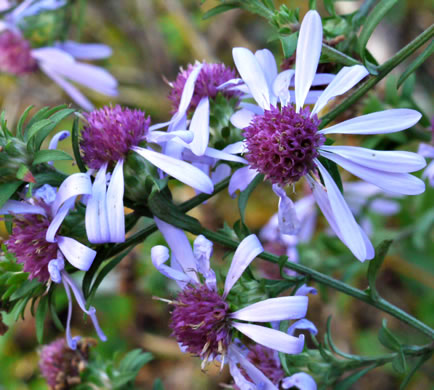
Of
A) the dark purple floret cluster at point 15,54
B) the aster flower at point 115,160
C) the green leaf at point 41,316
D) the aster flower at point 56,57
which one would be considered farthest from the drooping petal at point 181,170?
the dark purple floret cluster at point 15,54

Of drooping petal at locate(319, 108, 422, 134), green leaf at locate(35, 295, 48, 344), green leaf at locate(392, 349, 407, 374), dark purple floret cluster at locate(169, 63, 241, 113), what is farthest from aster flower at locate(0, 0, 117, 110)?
green leaf at locate(392, 349, 407, 374)

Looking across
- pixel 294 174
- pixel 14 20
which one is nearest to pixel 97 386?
pixel 294 174

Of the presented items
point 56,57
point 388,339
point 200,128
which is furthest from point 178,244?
point 56,57

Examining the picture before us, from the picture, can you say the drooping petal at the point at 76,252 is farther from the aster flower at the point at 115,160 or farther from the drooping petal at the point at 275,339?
the drooping petal at the point at 275,339

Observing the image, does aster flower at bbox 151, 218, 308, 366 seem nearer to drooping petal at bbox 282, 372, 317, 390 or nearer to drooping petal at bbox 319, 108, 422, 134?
drooping petal at bbox 282, 372, 317, 390

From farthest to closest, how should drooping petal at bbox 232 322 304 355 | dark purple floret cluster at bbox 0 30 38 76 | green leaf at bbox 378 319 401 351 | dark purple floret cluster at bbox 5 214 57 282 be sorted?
1. dark purple floret cluster at bbox 0 30 38 76
2. green leaf at bbox 378 319 401 351
3. dark purple floret cluster at bbox 5 214 57 282
4. drooping petal at bbox 232 322 304 355

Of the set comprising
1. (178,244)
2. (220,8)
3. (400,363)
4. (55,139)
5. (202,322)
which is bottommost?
(400,363)

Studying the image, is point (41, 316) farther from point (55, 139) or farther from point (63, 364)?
point (63, 364)
